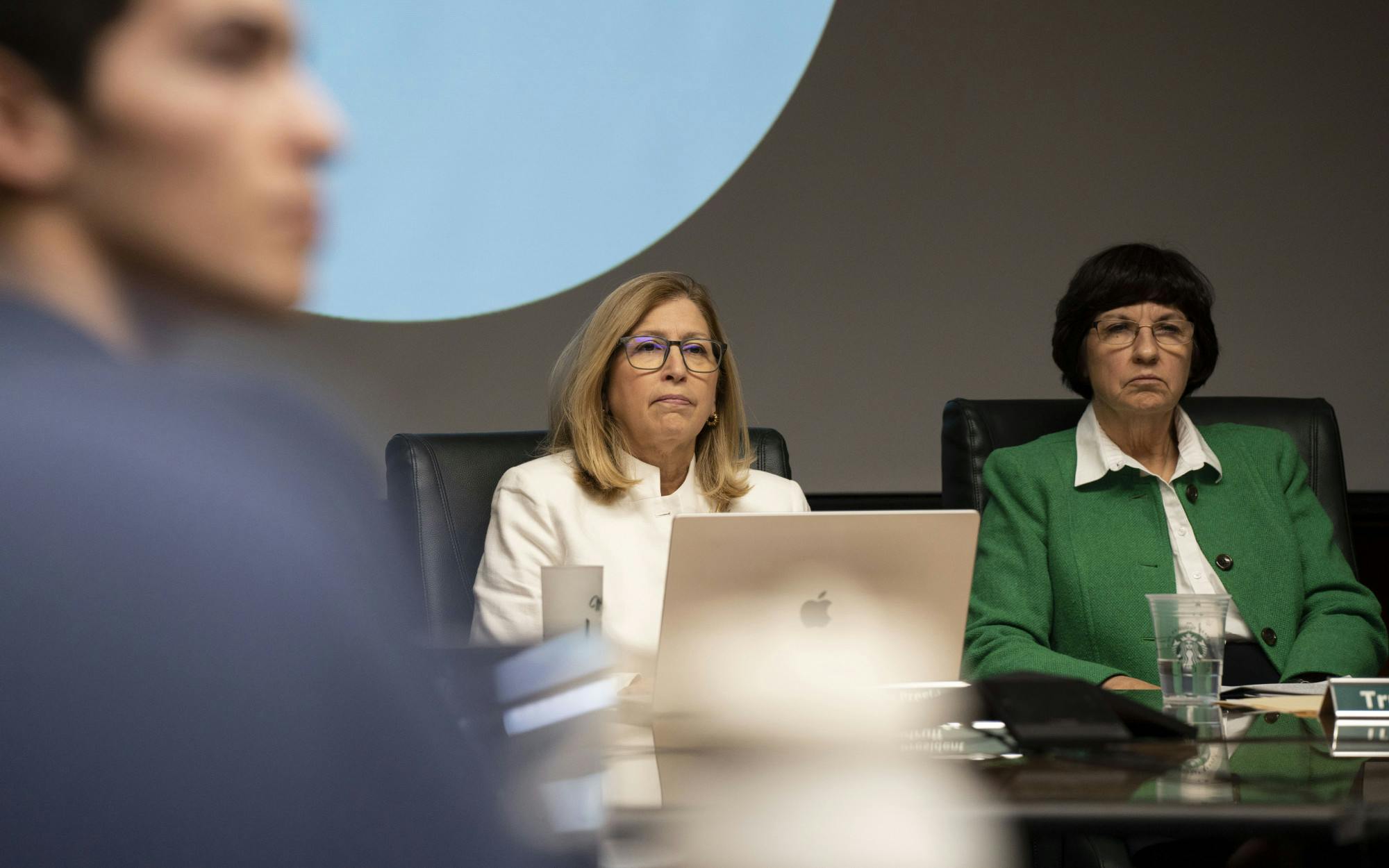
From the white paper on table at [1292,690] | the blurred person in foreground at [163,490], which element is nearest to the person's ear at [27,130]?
the blurred person in foreground at [163,490]

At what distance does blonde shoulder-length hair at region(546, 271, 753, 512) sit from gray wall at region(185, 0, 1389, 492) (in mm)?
898

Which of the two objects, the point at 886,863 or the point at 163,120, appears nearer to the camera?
the point at 163,120

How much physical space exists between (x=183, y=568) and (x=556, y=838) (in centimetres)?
19

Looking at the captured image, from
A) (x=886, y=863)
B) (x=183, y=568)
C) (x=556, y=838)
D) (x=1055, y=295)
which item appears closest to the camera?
(x=183, y=568)

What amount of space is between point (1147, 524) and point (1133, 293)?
426 millimetres

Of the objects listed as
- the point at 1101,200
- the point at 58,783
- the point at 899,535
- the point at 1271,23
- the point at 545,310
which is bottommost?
the point at 58,783

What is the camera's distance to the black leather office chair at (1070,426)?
235 centimetres

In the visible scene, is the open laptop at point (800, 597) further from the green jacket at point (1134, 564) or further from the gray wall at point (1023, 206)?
the gray wall at point (1023, 206)

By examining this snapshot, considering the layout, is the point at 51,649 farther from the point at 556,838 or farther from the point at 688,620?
the point at 688,620

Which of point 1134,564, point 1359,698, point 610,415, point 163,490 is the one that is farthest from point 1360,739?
point 610,415

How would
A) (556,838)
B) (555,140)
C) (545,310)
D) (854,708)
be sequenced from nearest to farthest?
(556,838), (854,708), (555,140), (545,310)

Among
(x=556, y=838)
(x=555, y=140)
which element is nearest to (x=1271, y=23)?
(x=555, y=140)

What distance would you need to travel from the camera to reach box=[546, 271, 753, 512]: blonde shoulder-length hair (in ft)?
7.09

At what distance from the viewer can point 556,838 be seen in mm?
458
